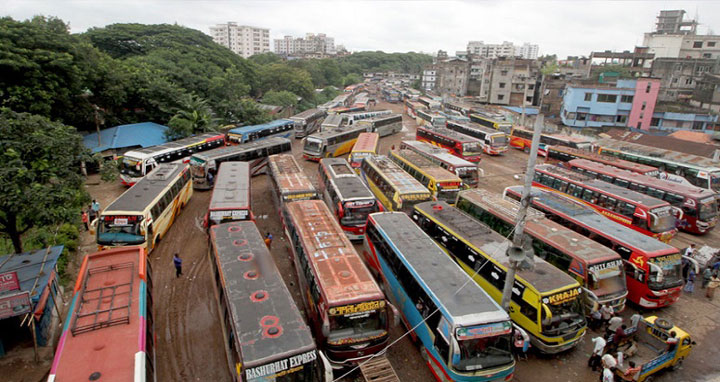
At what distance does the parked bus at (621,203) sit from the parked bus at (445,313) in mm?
11158

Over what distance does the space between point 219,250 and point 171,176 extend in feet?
32.9

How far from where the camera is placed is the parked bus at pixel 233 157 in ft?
81.3

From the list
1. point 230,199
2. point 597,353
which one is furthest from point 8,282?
point 597,353

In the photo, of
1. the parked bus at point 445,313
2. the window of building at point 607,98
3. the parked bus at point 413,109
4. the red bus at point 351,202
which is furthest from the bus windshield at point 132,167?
the window of building at point 607,98

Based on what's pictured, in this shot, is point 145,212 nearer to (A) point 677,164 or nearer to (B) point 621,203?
(B) point 621,203

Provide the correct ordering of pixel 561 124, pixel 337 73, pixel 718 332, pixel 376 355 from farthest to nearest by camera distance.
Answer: pixel 337 73 → pixel 561 124 → pixel 718 332 → pixel 376 355

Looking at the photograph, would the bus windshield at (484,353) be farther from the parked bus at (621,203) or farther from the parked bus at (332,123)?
the parked bus at (332,123)

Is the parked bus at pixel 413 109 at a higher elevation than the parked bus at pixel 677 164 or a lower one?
higher

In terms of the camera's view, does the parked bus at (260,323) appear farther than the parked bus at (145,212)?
No

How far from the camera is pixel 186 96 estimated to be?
35.7 meters

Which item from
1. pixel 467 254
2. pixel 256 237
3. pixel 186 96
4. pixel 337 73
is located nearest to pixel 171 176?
pixel 256 237

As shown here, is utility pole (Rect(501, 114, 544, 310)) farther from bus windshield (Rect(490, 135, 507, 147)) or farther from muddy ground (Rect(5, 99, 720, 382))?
bus windshield (Rect(490, 135, 507, 147))

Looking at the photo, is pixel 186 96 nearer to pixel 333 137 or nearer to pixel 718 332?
pixel 333 137

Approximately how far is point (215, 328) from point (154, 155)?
16.0 m
